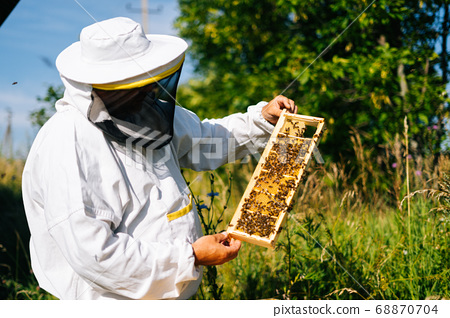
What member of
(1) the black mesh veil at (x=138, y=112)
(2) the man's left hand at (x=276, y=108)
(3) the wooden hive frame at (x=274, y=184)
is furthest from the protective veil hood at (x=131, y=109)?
(2) the man's left hand at (x=276, y=108)

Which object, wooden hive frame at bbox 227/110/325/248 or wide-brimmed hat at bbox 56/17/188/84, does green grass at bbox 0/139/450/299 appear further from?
wide-brimmed hat at bbox 56/17/188/84

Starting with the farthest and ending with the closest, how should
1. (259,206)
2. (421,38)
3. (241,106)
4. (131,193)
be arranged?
(241,106)
(421,38)
(259,206)
(131,193)

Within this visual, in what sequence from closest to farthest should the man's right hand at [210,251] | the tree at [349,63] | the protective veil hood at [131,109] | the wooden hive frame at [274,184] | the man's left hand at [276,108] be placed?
the protective veil hood at [131,109]
the man's right hand at [210,251]
the wooden hive frame at [274,184]
the man's left hand at [276,108]
the tree at [349,63]

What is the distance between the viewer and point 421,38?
16.6ft

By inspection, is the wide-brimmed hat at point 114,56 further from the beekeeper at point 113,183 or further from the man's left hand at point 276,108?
the man's left hand at point 276,108

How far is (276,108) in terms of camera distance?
2.72 metres

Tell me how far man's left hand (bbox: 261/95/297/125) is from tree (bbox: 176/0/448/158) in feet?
5.28

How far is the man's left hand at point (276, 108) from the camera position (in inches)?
107

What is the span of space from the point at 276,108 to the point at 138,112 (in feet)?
3.54

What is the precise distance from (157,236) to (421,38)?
4.72 meters

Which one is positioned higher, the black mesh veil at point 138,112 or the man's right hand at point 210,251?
the black mesh veil at point 138,112

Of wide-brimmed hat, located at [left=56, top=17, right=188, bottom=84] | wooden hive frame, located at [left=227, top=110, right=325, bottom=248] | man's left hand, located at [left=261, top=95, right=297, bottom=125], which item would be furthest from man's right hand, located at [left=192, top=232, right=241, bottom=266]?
man's left hand, located at [left=261, top=95, right=297, bottom=125]
